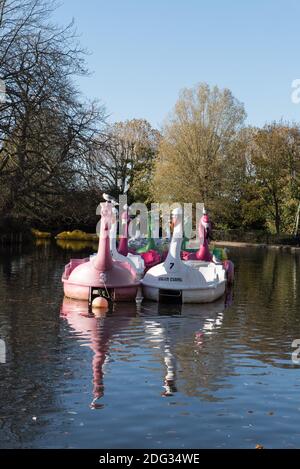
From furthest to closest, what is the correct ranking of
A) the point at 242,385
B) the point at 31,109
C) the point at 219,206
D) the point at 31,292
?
the point at 219,206 → the point at 31,292 → the point at 31,109 → the point at 242,385

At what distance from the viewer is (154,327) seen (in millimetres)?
14461

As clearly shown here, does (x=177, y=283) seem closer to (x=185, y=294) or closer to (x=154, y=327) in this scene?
(x=185, y=294)

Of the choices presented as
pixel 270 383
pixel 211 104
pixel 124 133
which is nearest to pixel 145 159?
pixel 124 133

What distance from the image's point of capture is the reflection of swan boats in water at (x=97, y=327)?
9.77 meters

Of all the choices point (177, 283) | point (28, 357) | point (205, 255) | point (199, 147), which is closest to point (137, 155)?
point (199, 147)

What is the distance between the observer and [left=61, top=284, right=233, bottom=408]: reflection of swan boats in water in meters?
10.4

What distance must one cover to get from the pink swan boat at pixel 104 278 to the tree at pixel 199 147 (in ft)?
132

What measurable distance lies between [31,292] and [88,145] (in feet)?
15.8

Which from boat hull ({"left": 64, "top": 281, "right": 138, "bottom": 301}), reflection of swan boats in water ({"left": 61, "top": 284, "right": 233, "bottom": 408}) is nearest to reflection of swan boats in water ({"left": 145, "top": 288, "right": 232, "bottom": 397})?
reflection of swan boats in water ({"left": 61, "top": 284, "right": 233, "bottom": 408})

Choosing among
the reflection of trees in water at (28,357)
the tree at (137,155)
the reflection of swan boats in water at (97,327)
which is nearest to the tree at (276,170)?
the tree at (137,155)

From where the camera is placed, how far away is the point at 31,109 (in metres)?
18.7

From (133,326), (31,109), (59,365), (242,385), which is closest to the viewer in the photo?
(242,385)

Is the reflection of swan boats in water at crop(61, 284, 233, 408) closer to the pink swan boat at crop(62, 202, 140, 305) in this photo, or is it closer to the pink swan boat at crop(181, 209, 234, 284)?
the pink swan boat at crop(62, 202, 140, 305)

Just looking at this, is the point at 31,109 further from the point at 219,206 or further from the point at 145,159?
the point at 145,159
